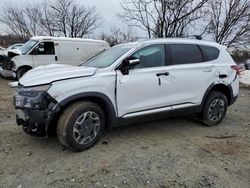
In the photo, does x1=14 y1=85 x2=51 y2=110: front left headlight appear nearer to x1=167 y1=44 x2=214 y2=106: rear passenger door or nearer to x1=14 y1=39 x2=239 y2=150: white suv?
x1=14 y1=39 x2=239 y2=150: white suv

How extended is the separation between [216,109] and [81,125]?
2929mm

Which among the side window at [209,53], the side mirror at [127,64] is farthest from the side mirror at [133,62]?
the side window at [209,53]

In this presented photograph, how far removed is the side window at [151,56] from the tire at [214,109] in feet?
4.46

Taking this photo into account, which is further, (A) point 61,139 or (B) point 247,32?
(B) point 247,32

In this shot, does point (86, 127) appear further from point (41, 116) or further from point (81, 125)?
point (41, 116)

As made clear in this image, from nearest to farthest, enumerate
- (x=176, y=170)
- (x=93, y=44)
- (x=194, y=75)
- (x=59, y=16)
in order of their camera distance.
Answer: (x=176, y=170) → (x=194, y=75) → (x=93, y=44) → (x=59, y=16)

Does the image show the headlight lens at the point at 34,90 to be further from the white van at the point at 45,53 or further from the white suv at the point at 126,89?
the white van at the point at 45,53

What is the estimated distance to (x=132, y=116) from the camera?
15.1 ft

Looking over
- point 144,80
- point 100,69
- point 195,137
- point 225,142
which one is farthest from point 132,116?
point 225,142

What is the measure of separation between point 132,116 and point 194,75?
4.96ft

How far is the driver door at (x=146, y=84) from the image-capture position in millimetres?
4457

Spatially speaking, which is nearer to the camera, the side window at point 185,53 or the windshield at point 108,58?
the windshield at point 108,58

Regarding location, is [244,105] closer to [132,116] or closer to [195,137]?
[195,137]

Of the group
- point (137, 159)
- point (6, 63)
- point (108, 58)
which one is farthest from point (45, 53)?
point (137, 159)
